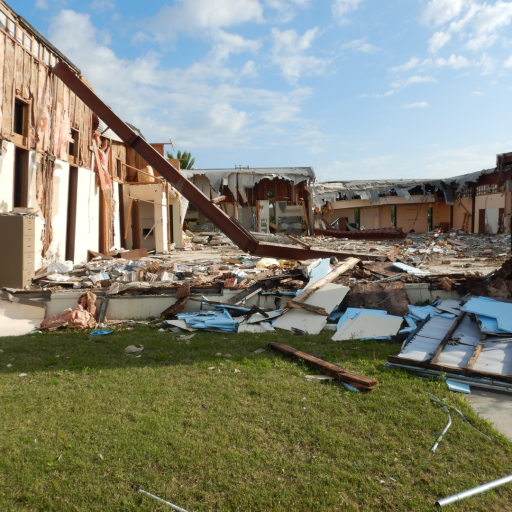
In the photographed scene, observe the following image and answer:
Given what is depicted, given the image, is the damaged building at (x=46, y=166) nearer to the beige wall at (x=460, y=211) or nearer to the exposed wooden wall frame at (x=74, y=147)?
the exposed wooden wall frame at (x=74, y=147)

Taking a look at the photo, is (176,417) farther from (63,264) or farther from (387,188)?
(387,188)

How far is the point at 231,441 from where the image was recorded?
2.80 m

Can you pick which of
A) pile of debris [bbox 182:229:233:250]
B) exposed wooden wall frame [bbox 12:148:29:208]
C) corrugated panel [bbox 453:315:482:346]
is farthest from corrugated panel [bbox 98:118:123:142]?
corrugated panel [bbox 453:315:482:346]

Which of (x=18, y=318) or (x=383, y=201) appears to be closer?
(x=18, y=318)

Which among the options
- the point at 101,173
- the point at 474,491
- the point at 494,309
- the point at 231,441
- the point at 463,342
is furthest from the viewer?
the point at 101,173

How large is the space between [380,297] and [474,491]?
4.35m

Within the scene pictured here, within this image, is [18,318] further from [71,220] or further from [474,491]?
[474,491]

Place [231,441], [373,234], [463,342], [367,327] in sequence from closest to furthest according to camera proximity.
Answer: [231,441]
[463,342]
[367,327]
[373,234]

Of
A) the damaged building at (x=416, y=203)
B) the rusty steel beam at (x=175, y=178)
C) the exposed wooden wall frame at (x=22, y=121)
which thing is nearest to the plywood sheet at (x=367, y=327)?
the rusty steel beam at (x=175, y=178)

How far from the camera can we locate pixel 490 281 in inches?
256

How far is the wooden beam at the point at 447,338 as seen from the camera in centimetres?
403

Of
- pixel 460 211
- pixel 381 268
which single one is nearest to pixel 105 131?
pixel 381 268

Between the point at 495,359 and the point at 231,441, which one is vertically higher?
the point at 495,359

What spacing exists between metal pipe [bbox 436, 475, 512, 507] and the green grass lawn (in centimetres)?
3
